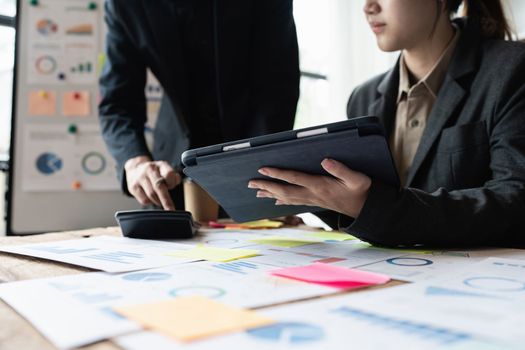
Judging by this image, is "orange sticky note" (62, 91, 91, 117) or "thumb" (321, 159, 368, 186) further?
"orange sticky note" (62, 91, 91, 117)

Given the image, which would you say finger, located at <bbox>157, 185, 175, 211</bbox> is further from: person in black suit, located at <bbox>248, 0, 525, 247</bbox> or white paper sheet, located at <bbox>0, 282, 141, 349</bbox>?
white paper sheet, located at <bbox>0, 282, 141, 349</bbox>

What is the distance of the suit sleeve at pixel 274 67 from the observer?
1.31 m

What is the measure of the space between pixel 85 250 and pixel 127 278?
9.5 inches

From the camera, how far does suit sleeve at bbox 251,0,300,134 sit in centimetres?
131

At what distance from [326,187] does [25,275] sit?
0.39 m

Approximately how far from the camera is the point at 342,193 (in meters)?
0.67

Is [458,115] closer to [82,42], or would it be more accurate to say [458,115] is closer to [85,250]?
[85,250]

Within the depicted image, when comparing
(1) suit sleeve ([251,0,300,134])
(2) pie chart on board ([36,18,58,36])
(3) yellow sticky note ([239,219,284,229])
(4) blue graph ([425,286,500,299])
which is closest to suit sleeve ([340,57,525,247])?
(4) blue graph ([425,286,500,299])

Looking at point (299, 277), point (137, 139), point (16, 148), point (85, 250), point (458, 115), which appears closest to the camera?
point (299, 277)

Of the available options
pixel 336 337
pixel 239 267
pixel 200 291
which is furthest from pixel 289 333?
pixel 239 267

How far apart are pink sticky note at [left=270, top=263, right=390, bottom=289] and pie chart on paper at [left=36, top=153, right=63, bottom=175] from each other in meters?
1.88

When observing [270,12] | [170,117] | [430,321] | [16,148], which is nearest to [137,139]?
[170,117]

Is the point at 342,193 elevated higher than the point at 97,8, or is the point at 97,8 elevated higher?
the point at 97,8

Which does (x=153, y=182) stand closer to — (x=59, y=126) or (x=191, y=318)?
(x=191, y=318)
